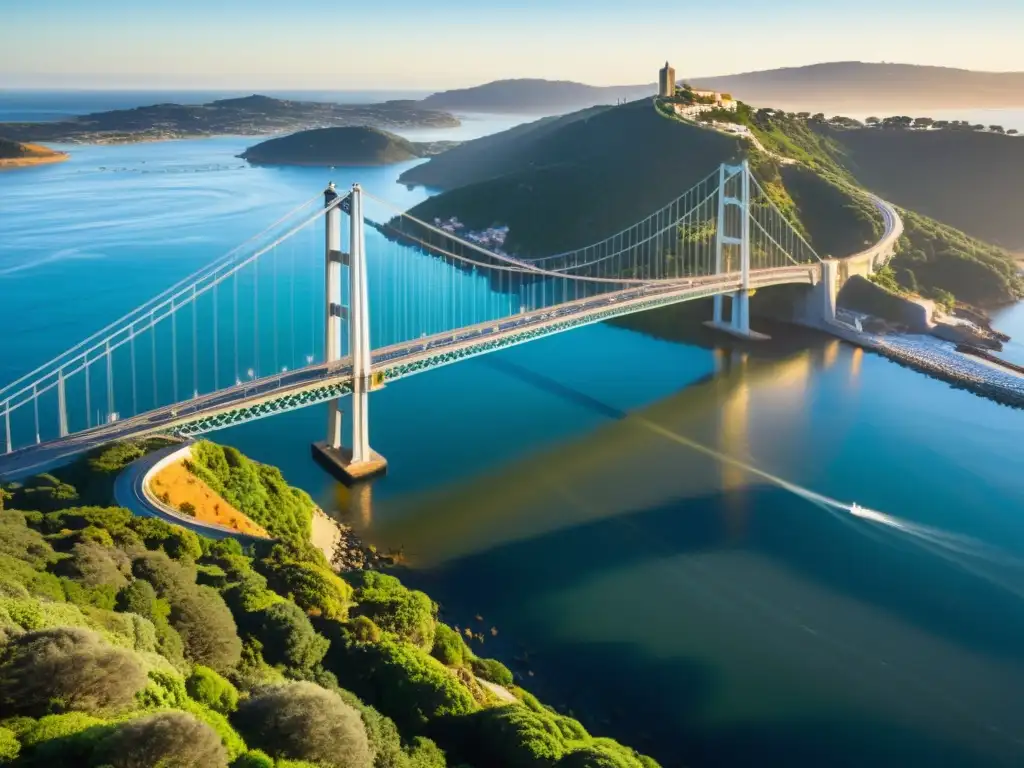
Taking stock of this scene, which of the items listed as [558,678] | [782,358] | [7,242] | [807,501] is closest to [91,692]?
[558,678]

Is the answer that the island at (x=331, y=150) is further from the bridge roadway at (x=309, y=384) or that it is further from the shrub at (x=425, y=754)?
the shrub at (x=425, y=754)

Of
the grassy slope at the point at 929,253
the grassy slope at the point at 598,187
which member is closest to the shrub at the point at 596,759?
the grassy slope at the point at 929,253

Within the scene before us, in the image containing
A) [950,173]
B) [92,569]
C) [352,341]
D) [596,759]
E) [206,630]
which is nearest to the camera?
[596,759]

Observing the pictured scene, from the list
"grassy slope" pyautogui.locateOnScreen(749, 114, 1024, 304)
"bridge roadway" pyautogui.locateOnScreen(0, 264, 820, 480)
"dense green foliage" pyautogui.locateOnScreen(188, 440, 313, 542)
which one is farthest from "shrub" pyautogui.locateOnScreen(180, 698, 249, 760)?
"grassy slope" pyautogui.locateOnScreen(749, 114, 1024, 304)

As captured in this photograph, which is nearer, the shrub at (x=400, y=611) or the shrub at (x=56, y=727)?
the shrub at (x=56, y=727)

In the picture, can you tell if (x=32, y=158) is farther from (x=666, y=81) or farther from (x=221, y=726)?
(x=221, y=726)

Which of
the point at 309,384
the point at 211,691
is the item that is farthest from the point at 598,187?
the point at 211,691

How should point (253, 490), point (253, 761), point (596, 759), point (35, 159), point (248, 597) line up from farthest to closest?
point (35, 159), point (253, 490), point (248, 597), point (596, 759), point (253, 761)

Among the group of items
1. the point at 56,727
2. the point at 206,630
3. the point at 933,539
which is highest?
the point at 56,727
